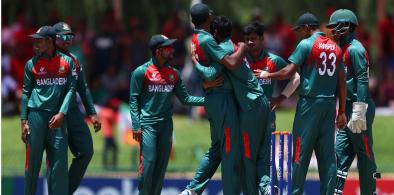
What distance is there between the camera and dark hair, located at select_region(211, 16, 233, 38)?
13664 mm

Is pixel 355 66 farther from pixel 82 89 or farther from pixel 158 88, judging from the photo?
pixel 82 89

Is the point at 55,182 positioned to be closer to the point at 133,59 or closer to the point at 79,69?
the point at 79,69

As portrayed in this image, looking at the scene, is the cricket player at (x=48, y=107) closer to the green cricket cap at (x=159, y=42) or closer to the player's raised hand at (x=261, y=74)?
the green cricket cap at (x=159, y=42)

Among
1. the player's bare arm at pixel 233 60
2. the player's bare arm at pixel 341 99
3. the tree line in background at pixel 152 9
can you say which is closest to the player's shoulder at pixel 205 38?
the player's bare arm at pixel 233 60

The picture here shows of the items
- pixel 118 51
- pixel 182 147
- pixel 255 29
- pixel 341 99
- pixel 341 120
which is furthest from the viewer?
pixel 118 51

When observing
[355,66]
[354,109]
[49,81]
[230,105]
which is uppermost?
[355,66]

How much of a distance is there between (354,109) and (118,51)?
1159cm

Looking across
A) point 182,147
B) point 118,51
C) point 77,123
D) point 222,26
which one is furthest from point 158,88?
point 118,51

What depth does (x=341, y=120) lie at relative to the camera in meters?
13.9

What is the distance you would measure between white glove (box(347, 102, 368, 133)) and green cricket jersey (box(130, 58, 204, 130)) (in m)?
1.95

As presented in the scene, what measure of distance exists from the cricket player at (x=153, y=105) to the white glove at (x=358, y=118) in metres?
1.96

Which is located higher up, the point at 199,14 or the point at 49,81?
the point at 199,14

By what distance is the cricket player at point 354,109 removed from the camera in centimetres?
1412

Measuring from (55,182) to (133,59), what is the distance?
10.3 m
